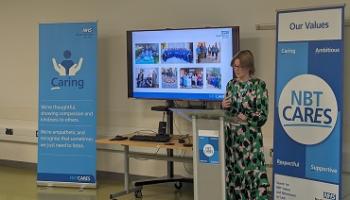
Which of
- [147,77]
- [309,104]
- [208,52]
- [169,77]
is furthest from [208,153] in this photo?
[147,77]

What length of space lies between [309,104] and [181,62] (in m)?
1.55

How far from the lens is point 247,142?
440cm

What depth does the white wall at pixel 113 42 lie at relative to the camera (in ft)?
18.0

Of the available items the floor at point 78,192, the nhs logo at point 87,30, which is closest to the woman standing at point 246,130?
the floor at point 78,192

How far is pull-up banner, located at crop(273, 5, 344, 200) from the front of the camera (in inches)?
174

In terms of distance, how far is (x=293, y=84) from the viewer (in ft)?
15.3

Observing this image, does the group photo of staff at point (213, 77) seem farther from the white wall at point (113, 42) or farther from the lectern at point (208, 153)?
the lectern at point (208, 153)

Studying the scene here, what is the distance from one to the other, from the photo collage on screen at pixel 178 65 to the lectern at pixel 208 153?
141cm

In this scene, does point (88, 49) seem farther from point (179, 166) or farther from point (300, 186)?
point (300, 186)

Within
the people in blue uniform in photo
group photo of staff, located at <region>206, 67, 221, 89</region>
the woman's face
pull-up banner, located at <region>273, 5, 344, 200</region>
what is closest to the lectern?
the woman's face

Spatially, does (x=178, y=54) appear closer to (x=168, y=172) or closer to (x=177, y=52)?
(x=177, y=52)

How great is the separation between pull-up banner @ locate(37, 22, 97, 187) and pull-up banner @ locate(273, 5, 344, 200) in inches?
88.6

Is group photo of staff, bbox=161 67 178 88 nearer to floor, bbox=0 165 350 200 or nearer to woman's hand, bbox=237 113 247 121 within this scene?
floor, bbox=0 165 350 200

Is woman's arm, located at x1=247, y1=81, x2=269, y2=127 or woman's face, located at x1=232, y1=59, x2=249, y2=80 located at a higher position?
woman's face, located at x1=232, y1=59, x2=249, y2=80
